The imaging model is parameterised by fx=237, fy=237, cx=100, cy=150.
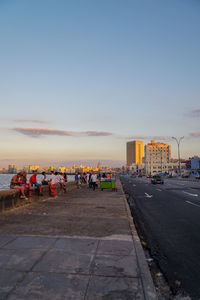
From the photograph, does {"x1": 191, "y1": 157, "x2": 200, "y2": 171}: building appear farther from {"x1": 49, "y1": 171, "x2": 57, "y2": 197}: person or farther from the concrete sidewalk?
the concrete sidewalk

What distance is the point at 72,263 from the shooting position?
433 cm

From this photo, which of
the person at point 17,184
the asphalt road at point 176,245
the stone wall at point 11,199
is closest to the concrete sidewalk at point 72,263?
the asphalt road at point 176,245

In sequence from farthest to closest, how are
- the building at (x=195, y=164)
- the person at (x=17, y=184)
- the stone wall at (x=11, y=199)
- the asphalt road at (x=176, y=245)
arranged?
the building at (x=195, y=164) < the person at (x=17, y=184) < the stone wall at (x=11, y=199) < the asphalt road at (x=176, y=245)

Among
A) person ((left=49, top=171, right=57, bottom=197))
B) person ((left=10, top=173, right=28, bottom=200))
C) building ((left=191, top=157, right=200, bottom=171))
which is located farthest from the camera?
building ((left=191, top=157, right=200, bottom=171))

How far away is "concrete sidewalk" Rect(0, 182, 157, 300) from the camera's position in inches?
133

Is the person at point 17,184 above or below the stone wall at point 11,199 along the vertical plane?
above

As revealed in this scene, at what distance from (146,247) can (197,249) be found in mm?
1217

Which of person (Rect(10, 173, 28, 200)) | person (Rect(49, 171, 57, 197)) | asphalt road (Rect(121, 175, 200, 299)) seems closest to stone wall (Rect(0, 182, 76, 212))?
person (Rect(10, 173, 28, 200))

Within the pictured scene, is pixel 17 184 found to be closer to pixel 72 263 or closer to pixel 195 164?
pixel 72 263

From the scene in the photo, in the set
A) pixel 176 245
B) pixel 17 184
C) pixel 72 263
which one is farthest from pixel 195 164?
pixel 72 263

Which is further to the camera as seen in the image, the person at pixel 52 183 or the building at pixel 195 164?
the building at pixel 195 164

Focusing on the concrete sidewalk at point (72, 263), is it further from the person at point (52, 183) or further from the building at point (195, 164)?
the building at point (195, 164)

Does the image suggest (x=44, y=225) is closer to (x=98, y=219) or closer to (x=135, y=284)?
(x=98, y=219)

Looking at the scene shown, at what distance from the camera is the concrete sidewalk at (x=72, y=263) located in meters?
3.37
